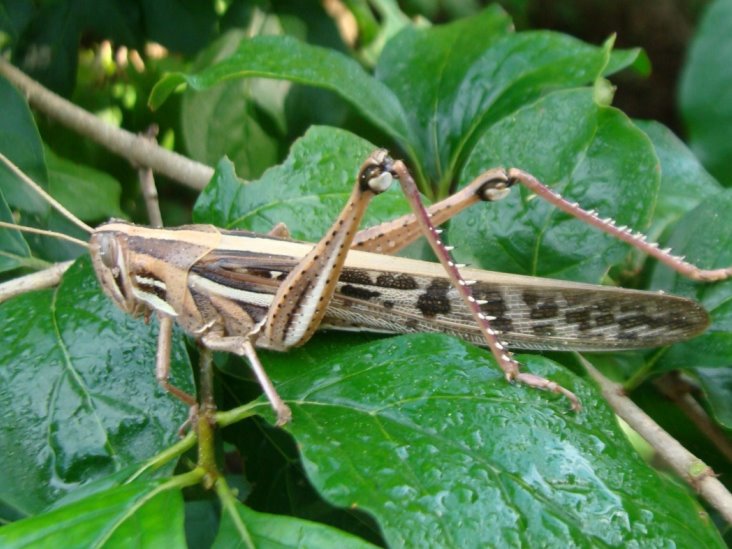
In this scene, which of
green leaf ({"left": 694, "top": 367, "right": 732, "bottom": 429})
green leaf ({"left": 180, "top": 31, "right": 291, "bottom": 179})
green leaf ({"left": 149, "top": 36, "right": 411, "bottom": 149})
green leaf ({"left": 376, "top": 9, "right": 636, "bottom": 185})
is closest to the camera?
green leaf ({"left": 694, "top": 367, "right": 732, "bottom": 429})

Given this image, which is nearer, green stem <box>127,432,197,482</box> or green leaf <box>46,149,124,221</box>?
green stem <box>127,432,197,482</box>

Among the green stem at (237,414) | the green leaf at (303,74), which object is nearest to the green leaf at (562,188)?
the green leaf at (303,74)

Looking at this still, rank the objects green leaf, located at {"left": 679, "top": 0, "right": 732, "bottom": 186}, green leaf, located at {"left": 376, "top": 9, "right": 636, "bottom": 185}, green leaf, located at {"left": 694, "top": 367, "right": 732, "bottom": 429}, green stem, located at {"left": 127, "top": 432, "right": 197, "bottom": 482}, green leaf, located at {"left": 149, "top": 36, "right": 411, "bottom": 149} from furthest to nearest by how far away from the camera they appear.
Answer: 1. green leaf, located at {"left": 679, "top": 0, "right": 732, "bottom": 186}
2. green leaf, located at {"left": 376, "top": 9, "right": 636, "bottom": 185}
3. green leaf, located at {"left": 149, "top": 36, "right": 411, "bottom": 149}
4. green leaf, located at {"left": 694, "top": 367, "right": 732, "bottom": 429}
5. green stem, located at {"left": 127, "top": 432, "right": 197, "bottom": 482}

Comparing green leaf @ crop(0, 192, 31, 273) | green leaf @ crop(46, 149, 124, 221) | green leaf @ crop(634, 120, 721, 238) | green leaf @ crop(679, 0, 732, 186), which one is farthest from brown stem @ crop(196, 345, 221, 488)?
green leaf @ crop(679, 0, 732, 186)

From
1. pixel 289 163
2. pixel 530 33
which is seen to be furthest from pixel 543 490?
pixel 530 33

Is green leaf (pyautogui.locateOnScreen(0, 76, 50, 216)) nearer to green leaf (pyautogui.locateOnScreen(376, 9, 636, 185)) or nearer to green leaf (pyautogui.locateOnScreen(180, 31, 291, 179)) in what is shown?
green leaf (pyautogui.locateOnScreen(180, 31, 291, 179))

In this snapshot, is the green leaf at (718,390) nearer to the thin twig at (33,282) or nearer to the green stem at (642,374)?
the green stem at (642,374)
